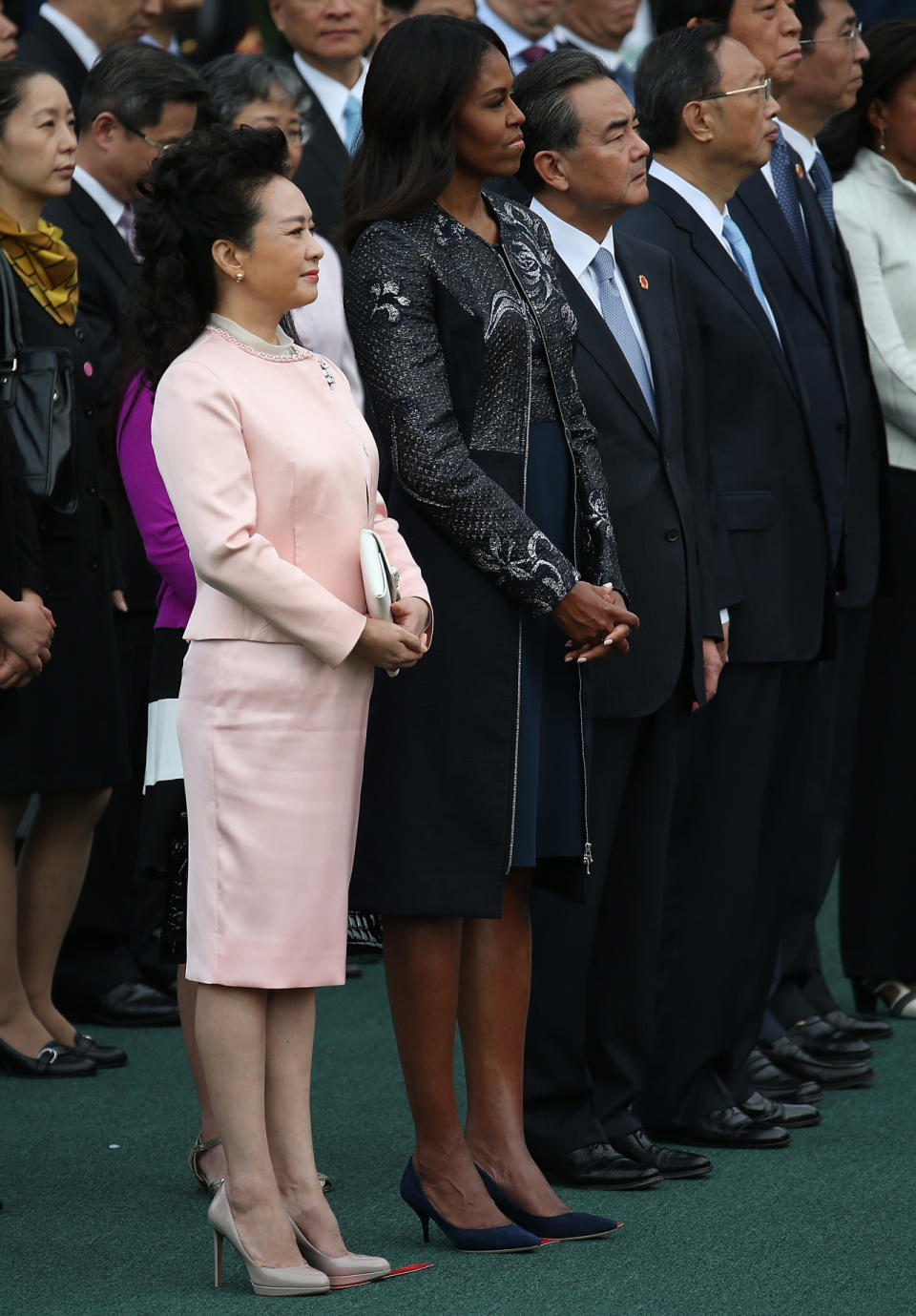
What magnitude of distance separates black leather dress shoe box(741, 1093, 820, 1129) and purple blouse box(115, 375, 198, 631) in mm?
1524

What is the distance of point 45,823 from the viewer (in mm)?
4863

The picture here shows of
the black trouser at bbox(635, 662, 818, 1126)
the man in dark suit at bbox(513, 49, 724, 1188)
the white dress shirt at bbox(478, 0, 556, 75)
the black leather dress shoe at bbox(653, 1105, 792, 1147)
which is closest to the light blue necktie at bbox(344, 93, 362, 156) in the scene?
the white dress shirt at bbox(478, 0, 556, 75)

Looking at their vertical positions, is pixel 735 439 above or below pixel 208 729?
above

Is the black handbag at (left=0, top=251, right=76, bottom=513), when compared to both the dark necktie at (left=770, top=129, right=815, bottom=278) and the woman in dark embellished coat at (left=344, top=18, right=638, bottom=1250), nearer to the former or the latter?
the woman in dark embellished coat at (left=344, top=18, right=638, bottom=1250)

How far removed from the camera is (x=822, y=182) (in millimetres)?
5055

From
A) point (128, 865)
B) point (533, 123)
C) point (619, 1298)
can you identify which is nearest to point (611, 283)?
point (533, 123)

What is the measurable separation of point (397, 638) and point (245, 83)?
103 inches

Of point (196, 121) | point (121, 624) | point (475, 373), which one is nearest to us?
point (475, 373)

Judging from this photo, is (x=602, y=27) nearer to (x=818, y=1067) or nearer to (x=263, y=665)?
(x=818, y=1067)

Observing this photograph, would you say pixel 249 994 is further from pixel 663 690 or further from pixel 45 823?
pixel 45 823

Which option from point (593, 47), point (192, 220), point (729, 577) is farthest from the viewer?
point (593, 47)

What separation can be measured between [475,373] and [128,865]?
8.07 ft

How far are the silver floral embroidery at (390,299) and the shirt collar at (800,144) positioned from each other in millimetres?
2061

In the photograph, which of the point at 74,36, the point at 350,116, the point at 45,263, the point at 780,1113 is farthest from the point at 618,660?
the point at 74,36
